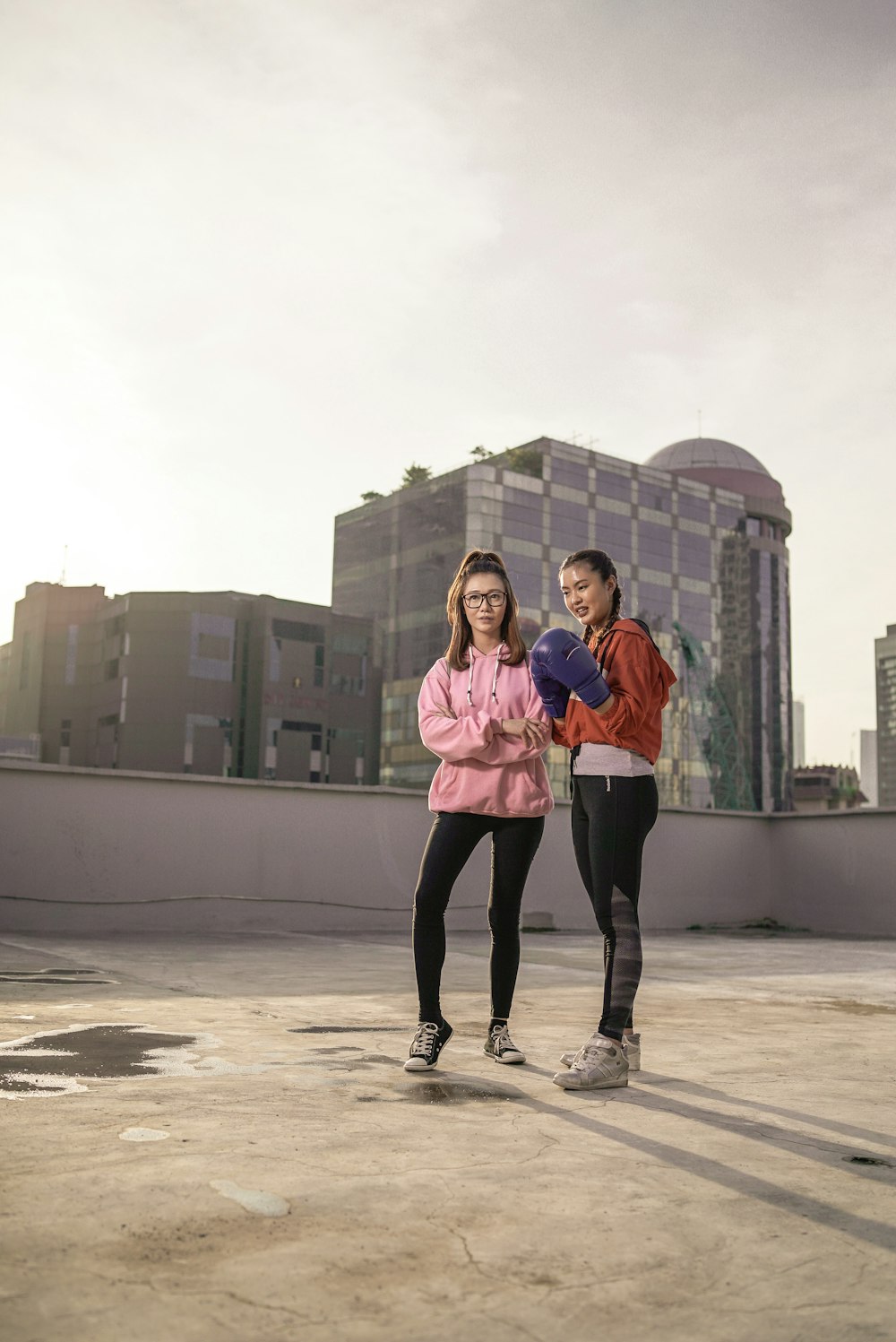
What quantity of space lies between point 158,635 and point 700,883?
64065 millimetres

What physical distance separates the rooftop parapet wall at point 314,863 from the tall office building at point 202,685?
201 feet

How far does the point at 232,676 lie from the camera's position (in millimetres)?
72875

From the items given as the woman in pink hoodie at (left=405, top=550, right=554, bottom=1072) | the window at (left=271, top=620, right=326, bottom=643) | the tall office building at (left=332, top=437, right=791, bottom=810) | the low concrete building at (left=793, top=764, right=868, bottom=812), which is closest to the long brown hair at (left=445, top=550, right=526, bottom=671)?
the woman in pink hoodie at (left=405, top=550, right=554, bottom=1072)

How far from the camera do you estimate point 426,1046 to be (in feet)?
9.50

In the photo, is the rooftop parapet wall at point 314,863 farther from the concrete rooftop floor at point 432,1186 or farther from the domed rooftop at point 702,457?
the domed rooftop at point 702,457

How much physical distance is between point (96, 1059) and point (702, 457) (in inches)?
4091

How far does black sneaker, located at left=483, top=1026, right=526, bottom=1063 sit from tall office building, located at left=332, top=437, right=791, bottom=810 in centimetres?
7229

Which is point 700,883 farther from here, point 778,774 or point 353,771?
point 778,774

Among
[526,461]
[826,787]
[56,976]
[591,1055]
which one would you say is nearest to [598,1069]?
[591,1055]

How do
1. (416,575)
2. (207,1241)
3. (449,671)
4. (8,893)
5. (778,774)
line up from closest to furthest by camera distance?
(207,1241)
(449,671)
(8,893)
(416,575)
(778,774)

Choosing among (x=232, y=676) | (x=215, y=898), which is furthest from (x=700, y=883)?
(x=232, y=676)

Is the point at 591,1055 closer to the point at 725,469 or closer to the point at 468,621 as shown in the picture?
the point at 468,621

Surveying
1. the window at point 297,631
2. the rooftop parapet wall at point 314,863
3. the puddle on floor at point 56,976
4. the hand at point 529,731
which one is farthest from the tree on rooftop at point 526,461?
the hand at point 529,731

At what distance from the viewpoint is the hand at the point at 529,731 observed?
10.2 ft
